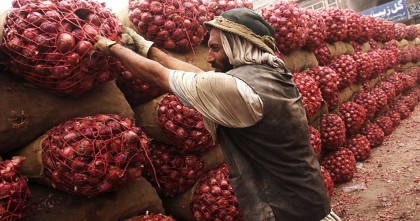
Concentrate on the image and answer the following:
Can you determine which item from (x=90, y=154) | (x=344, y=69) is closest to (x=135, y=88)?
(x=90, y=154)

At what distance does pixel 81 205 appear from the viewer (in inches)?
85.5

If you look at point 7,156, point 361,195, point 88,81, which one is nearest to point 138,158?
point 88,81

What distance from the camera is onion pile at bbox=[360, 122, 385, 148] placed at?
624cm

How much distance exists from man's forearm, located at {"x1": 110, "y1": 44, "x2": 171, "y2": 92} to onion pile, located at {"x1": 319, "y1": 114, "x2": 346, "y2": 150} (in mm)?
3613

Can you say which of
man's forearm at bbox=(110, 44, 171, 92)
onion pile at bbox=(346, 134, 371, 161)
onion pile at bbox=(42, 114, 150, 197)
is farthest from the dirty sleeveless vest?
onion pile at bbox=(346, 134, 371, 161)

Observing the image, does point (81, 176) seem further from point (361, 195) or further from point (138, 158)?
point (361, 195)

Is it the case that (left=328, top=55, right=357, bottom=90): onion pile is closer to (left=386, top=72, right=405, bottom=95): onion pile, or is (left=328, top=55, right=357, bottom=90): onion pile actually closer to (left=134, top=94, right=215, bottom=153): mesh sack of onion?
(left=386, top=72, right=405, bottom=95): onion pile

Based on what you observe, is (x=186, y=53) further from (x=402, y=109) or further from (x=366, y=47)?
(x=402, y=109)

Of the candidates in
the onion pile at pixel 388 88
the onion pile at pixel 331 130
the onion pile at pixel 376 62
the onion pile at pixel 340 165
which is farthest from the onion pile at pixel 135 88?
the onion pile at pixel 388 88

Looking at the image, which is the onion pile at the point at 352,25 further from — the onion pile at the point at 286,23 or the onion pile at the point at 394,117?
the onion pile at the point at 286,23

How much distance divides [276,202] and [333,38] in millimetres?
4655

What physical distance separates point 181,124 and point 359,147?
160 inches

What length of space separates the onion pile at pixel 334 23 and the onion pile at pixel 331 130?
5.34 ft

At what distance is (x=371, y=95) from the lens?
21.2 ft
